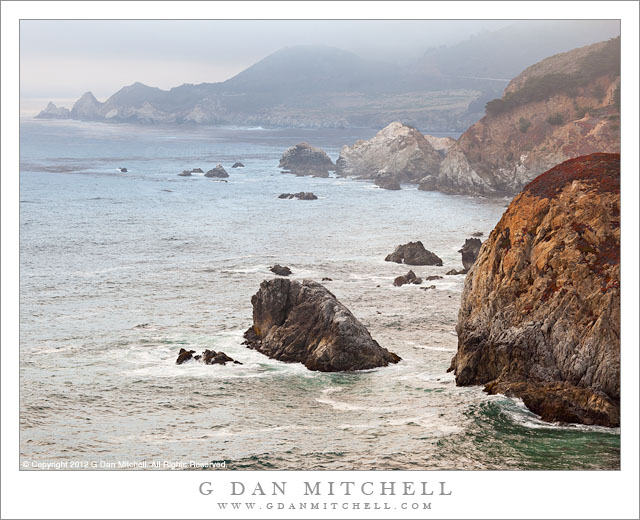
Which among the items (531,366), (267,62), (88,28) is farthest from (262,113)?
(531,366)

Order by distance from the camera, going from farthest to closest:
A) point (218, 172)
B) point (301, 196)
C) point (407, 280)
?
1. point (218, 172)
2. point (301, 196)
3. point (407, 280)

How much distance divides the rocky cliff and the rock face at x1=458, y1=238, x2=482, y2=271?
8214 millimetres

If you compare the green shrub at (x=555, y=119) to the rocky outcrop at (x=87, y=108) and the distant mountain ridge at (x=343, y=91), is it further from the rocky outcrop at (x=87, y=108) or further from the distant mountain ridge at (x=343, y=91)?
the rocky outcrop at (x=87, y=108)

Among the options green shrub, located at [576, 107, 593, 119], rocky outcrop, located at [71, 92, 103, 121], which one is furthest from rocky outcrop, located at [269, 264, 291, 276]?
green shrub, located at [576, 107, 593, 119]

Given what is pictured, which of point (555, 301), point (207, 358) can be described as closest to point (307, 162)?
point (207, 358)

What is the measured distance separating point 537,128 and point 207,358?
34.6 m

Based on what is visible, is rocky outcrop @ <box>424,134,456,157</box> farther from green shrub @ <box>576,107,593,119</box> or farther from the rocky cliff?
green shrub @ <box>576,107,593,119</box>

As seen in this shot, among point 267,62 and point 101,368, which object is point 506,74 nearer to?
point 267,62

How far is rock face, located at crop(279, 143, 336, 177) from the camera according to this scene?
5784 cm

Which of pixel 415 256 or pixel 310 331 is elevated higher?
pixel 415 256

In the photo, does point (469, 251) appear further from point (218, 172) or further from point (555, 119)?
point (218, 172)

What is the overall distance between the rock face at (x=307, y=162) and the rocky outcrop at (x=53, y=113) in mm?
18129

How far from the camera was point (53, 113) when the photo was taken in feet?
130

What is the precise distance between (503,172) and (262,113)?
20148mm
